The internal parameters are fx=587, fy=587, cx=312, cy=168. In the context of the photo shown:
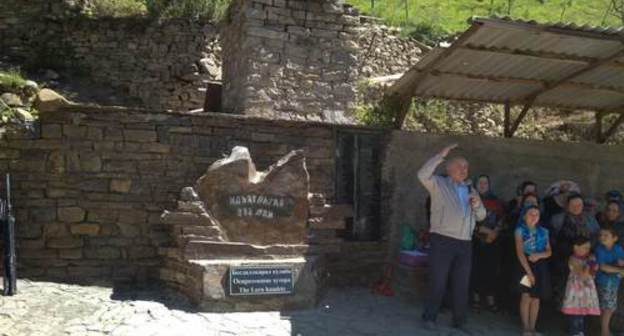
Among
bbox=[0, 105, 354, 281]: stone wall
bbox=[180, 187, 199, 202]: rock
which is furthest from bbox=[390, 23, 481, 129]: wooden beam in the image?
bbox=[180, 187, 199, 202]: rock

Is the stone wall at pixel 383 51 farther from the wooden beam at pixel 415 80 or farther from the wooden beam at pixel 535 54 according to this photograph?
the wooden beam at pixel 535 54

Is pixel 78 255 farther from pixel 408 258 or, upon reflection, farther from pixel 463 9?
pixel 463 9

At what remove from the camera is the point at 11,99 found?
5.73 m

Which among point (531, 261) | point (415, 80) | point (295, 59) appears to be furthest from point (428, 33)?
point (531, 261)

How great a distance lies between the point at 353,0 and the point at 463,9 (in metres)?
4.80

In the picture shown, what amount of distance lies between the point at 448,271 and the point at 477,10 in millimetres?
20248

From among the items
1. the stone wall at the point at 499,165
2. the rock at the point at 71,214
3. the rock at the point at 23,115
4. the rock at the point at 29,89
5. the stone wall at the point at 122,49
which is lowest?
the rock at the point at 71,214

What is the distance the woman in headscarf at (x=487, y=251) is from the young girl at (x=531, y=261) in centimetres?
40

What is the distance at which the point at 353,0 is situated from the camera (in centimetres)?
2180

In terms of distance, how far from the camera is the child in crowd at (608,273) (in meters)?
5.40

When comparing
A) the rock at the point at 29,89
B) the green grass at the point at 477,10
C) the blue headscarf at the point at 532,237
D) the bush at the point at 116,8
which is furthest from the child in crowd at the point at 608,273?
the green grass at the point at 477,10

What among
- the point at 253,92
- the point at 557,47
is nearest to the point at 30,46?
the point at 253,92

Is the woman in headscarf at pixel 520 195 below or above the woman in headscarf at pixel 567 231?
above

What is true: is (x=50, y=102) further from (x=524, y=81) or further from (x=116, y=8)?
(x=116, y=8)
